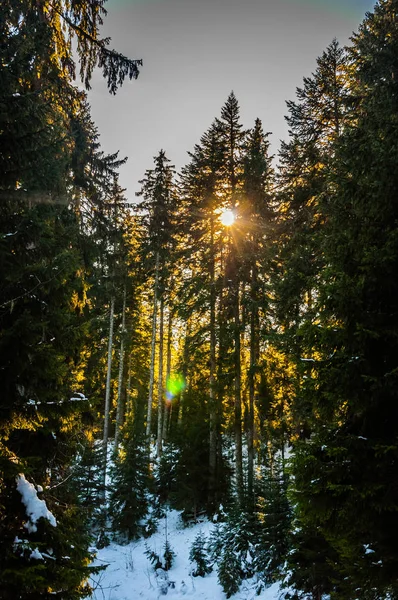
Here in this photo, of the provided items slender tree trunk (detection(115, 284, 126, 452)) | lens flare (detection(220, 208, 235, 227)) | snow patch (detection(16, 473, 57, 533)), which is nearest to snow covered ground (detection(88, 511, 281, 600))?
slender tree trunk (detection(115, 284, 126, 452))

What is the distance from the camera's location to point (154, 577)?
12.1m

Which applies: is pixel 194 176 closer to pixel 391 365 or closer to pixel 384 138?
pixel 384 138

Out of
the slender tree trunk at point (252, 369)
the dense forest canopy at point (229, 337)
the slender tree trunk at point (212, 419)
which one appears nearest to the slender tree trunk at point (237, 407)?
the dense forest canopy at point (229, 337)

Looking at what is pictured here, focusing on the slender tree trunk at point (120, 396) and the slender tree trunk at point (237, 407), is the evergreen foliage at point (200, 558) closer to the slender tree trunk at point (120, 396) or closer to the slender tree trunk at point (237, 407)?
the slender tree trunk at point (237, 407)

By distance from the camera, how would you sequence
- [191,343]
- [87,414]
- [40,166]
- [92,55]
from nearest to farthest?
[40,166], [92,55], [87,414], [191,343]

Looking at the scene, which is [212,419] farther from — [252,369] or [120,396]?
[120,396]

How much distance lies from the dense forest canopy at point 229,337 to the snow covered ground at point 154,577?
1.43ft

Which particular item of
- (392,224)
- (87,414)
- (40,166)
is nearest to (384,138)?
(392,224)

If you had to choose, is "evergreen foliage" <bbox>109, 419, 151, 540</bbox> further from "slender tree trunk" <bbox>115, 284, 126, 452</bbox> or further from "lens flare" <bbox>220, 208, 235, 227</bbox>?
"lens flare" <bbox>220, 208, 235, 227</bbox>

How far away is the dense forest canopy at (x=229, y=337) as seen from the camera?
445 cm

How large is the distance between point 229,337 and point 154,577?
31.3ft

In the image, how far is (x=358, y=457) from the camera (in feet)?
15.6

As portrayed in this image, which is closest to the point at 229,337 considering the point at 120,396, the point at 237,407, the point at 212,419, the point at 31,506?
the point at 237,407

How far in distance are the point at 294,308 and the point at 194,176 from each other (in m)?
11.0
